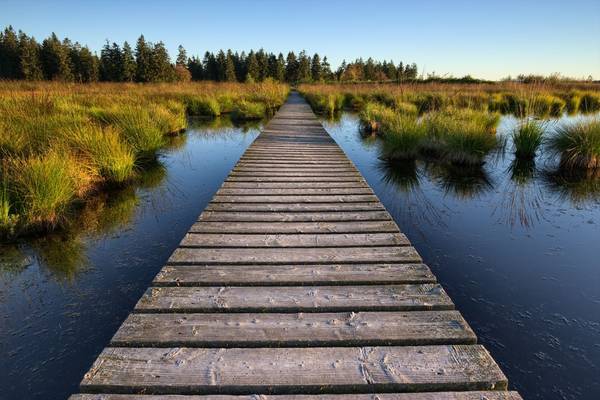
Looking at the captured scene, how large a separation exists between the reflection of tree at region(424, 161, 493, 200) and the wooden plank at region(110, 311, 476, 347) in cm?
364

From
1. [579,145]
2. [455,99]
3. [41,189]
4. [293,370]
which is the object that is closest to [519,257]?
[293,370]

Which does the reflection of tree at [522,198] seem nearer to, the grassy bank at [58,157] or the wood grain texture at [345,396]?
the wood grain texture at [345,396]

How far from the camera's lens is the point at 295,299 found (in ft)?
6.33

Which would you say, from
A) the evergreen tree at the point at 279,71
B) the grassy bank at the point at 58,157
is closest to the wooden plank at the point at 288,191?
the grassy bank at the point at 58,157

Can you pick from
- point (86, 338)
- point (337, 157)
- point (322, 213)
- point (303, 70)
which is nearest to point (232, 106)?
point (337, 157)

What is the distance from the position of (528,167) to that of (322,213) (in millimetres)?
5228

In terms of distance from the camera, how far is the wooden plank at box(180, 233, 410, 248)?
2627 mm

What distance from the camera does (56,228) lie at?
371 cm

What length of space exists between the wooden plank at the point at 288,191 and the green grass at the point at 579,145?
462 centimetres

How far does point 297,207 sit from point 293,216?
0.87 feet

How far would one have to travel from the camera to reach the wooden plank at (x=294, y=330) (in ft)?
5.24

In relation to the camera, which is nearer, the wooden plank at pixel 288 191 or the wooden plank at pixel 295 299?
the wooden plank at pixel 295 299

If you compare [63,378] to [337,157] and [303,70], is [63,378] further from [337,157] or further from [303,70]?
[303,70]

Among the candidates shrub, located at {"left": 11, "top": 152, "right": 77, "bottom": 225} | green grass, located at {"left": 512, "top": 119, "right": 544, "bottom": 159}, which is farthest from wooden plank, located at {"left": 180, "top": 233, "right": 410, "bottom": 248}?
green grass, located at {"left": 512, "top": 119, "right": 544, "bottom": 159}
